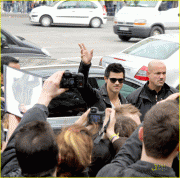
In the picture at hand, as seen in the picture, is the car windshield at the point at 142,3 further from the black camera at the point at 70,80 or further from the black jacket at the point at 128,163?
the black jacket at the point at 128,163

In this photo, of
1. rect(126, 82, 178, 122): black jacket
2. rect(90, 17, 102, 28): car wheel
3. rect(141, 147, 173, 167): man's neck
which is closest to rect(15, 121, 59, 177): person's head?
rect(141, 147, 173, 167): man's neck

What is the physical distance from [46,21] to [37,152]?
1837cm

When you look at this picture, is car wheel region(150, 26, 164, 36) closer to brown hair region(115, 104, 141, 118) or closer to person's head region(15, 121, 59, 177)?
brown hair region(115, 104, 141, 118)

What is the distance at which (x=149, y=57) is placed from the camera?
7363 mm

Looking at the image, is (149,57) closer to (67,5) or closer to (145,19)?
(145,19)

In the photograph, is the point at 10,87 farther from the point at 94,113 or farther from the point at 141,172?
the point at 141,172

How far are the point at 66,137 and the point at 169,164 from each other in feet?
1.98

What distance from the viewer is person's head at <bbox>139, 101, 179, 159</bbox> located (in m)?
1.81

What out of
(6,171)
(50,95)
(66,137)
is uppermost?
(50,95)

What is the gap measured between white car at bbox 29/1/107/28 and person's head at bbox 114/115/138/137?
1689cm

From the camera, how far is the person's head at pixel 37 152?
1.80 m

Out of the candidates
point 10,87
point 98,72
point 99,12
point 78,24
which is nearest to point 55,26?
point 78,24

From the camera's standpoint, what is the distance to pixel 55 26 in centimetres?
2030

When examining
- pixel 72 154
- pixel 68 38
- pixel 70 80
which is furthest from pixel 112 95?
pixel 68 38
